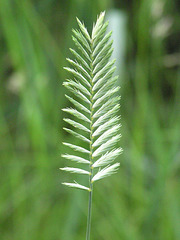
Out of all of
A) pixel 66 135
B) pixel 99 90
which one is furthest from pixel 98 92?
pixel 66 135

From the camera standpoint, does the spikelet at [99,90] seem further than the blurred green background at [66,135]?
No

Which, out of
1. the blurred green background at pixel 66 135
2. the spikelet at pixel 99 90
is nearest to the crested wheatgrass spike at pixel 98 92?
the spikelet at pixel 99 90

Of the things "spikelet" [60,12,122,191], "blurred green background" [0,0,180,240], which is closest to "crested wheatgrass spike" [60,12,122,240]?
"spikelet" [60,12,122,191]

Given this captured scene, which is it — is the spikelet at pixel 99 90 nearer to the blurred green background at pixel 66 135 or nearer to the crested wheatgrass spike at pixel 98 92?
the crested wheatgrass spike at pixel 98 92

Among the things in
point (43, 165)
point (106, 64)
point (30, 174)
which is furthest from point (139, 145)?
point (106, 64)

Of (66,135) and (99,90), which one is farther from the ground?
(66,135)

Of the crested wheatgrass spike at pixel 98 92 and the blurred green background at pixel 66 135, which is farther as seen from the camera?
the blurred green background at pixel 66 135

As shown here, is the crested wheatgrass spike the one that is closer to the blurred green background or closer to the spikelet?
the spikelet

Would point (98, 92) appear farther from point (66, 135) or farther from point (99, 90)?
point (66, 135)
